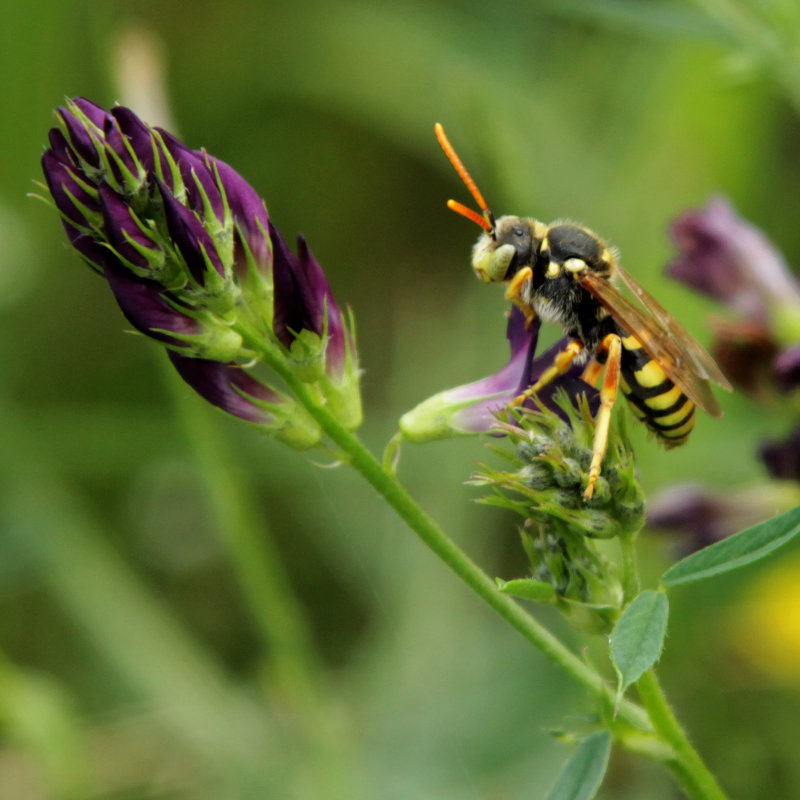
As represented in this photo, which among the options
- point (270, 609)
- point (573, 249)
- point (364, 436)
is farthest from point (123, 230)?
point (364, 436)

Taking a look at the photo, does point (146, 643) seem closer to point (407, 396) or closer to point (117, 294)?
point (407, 396)

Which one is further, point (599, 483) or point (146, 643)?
point (146, 643)

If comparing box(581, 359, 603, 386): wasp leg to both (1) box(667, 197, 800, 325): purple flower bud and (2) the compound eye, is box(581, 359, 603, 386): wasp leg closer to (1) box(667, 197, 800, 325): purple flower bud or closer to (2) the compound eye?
(2) the compound eye

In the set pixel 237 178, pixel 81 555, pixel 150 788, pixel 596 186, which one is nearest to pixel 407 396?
pixel 596 186

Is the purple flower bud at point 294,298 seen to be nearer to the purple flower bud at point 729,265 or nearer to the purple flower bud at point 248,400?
the purple flower bud at point 248,400

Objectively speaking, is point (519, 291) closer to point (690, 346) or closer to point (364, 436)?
point (690, 346)

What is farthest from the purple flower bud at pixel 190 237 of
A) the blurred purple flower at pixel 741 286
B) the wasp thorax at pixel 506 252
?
the blurred purple flower at pixel 741 286

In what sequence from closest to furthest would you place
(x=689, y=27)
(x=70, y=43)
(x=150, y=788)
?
(x=689, y=27) → (x=150, y=788) → (x=70, y=43)

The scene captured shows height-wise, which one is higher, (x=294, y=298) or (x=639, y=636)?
(x=294, y=298)
